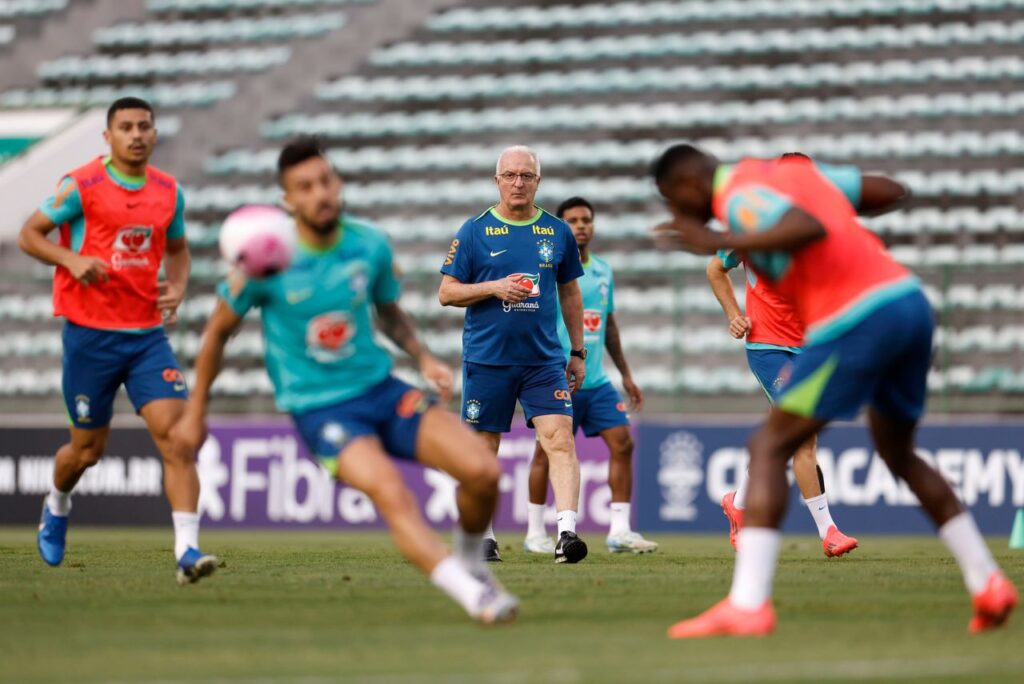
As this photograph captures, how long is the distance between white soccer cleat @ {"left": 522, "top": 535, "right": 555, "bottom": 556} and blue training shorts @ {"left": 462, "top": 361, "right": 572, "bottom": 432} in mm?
1465

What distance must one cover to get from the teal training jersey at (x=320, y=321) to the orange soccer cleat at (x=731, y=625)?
1.71 metres

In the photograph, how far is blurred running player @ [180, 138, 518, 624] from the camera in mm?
6969

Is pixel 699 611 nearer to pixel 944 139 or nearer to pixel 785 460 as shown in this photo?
pixel 785 460

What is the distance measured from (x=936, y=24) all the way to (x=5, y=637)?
743 inches

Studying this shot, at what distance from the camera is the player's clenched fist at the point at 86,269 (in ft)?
30.0

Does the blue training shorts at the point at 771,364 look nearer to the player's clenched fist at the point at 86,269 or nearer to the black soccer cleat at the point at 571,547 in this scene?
the black soccer cleat at the point at 571,547

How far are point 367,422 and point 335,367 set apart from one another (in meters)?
0.27

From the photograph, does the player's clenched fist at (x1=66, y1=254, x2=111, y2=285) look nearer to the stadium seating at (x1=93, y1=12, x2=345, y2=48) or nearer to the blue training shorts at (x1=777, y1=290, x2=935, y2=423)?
the blue training shorts at (x1=777, y1=290, x2=935, y2=423)

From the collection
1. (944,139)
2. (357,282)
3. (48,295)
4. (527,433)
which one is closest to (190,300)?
(48,295)

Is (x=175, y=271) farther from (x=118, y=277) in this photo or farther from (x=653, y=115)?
(x=653, y=115)

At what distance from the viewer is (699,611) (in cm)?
760

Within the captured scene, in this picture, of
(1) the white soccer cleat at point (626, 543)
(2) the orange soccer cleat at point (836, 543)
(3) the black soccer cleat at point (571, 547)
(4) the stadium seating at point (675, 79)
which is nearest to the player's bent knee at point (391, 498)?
(3) the black soccer cleat at point (571, 547)

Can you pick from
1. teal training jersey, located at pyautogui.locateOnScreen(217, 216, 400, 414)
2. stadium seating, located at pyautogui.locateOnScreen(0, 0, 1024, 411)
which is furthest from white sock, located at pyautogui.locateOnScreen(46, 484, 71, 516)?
stadium seating, located at pyautogui.locateOnScreen(0, 0, 1024, 411)

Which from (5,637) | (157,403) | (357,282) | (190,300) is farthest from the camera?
(190,300)
